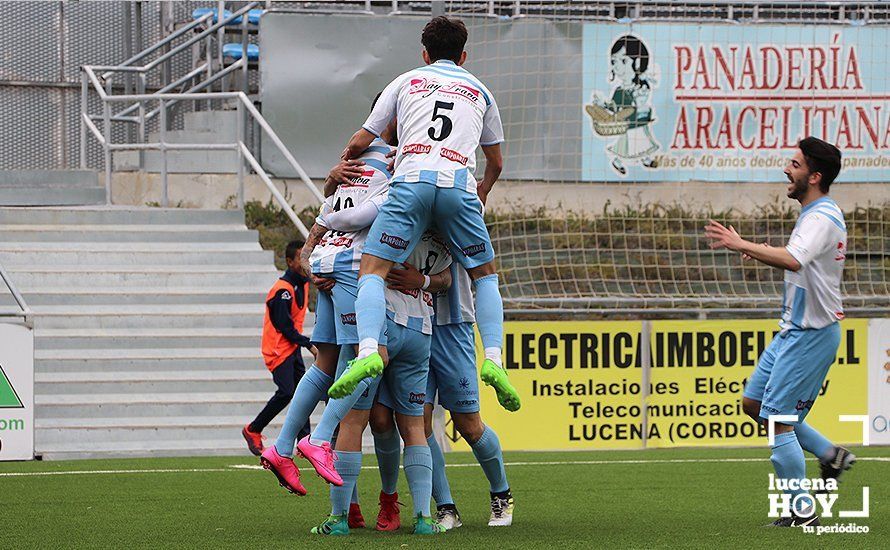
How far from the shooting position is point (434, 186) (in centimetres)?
709

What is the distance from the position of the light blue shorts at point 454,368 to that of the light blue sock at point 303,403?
566mm

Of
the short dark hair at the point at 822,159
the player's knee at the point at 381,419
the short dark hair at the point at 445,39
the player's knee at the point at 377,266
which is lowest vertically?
the player's knee at the point at 381,419

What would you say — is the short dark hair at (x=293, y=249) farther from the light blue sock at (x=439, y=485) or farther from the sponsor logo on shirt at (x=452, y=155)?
the sponsor logo on shirt at (x=452, y=155)

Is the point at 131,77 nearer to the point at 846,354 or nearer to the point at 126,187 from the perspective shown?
the point at 126,187

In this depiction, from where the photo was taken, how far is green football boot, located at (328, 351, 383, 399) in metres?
6.75

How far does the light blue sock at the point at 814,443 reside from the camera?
8.16m

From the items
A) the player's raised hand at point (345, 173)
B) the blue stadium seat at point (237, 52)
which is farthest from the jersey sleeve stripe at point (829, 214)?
the blue stadium seat at point (237, 52)

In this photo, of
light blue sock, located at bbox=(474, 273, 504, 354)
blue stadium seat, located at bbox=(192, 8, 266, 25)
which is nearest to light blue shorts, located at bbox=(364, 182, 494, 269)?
light blue sock, located at bbox=(474, 273, 504, 354)

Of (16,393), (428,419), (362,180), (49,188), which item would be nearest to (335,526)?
(428,419)

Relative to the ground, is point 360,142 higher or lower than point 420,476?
higher

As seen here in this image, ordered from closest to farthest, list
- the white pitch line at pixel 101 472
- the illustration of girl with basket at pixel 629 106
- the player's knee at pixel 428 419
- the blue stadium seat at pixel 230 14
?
1. the player's knee at pixel 428 419
2. the white pitch line at pixel 101 472
3. the illustration of girl with basket at pixel 629 106
4. the blue stadium seat at pixel 230 14

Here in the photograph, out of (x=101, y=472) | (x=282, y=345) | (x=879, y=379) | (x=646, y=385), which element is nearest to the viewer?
(x=101, y=472)

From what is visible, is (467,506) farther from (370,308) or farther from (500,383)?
(370,308)

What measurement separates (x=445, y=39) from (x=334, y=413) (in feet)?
6.23
